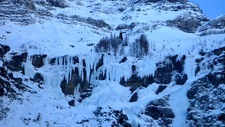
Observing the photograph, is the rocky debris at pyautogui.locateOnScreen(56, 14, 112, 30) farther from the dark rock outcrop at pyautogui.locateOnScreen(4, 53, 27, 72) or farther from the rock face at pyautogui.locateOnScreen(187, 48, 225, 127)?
the rock face at pyautogui.locateOnScreen(187, 48, 225, 127)

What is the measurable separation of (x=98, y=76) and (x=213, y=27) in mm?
29490

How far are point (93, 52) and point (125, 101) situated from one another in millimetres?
13173

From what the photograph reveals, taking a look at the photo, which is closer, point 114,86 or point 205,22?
point 114,86

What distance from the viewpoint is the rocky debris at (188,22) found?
94.0 meters

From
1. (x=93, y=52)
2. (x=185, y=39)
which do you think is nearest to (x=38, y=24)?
(x=93, y=52)

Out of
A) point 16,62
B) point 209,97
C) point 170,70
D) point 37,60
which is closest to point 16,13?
point 37,60

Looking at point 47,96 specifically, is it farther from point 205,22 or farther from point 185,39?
point 205,22

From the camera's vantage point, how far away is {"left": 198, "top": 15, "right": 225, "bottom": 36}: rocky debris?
86.8 metres

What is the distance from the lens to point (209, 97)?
61344 mm

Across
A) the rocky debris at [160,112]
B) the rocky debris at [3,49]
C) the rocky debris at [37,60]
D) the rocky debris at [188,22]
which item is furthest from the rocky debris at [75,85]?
the rocky debris at [188,22]

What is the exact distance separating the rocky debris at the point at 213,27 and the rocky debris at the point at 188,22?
1986 mm

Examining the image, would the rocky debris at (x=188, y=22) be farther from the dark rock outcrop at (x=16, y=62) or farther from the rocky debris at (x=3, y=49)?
the rocky debris at (x=3, y=49)

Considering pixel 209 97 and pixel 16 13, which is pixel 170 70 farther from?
pixel 16 13

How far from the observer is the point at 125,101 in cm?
6456
